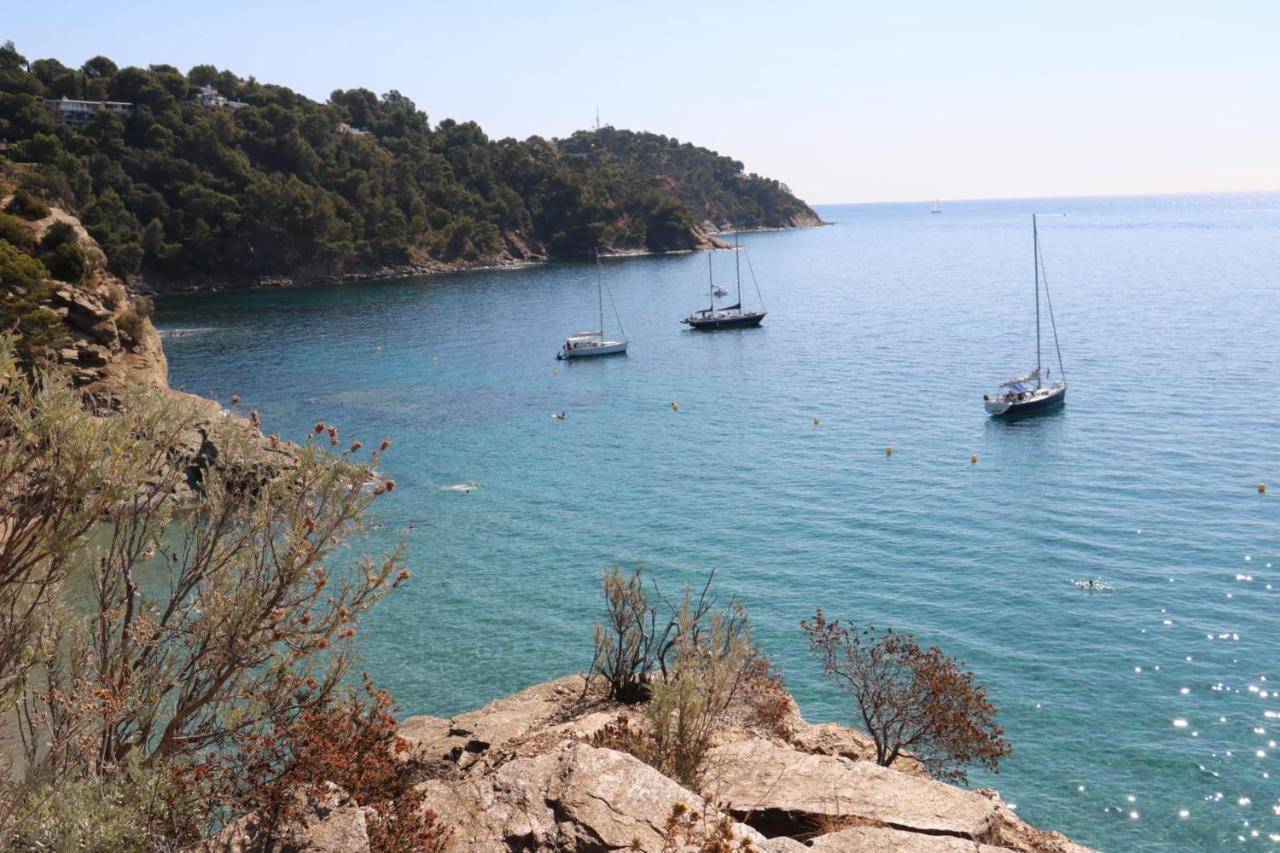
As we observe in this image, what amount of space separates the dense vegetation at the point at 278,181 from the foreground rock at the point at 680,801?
254 feet

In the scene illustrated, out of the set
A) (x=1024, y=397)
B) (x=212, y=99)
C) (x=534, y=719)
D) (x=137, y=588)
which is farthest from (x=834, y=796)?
(x=212, y=99)

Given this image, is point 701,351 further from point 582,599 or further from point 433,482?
point 582,599

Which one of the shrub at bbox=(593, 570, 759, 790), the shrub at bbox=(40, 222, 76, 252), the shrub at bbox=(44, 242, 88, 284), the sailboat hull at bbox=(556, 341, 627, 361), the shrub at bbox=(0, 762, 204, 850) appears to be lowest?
the shrub at bbox=(593, 570, 759, 790)

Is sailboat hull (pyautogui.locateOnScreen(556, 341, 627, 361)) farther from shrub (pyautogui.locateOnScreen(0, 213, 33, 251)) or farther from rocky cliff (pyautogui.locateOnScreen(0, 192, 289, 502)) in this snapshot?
shrub (pyautogui.locateOnScreen(0, 213, 33, 251))

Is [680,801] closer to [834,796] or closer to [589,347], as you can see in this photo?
[834,796]

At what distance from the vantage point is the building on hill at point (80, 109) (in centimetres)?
10044

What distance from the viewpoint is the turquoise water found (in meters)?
21.1

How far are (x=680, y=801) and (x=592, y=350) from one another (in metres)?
61.8

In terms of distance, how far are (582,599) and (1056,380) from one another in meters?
39.5

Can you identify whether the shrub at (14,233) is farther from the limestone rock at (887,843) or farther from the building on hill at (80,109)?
the building on hill at (80,109)

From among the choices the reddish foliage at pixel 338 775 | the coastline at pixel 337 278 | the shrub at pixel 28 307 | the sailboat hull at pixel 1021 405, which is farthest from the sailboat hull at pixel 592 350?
the reddish foliage at pixel 338 775

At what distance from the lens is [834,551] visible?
31.0 meters

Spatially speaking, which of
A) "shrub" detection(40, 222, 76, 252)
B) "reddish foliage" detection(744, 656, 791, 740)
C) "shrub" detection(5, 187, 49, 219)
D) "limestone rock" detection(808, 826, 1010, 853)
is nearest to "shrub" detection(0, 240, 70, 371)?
"shrub" detection(40, 222, 76, 252)

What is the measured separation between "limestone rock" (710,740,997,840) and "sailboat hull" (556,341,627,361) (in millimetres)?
58016
